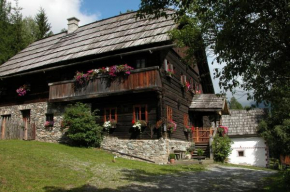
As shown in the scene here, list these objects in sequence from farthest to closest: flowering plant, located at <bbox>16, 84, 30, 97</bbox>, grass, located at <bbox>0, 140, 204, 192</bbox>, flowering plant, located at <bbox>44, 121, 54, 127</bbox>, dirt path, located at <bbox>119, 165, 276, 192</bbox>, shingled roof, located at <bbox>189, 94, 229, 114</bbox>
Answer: flowering plant, located at <bbox>16, 84, 30, 97</bbox>, flowering plant, located at <bbox>44, 121, 54, 127</bbox>, shingled roof, located at <bbox>189, 94, 229, 114</bbox>, dirt path, located at <bbox>119, 165, 276, 192</bbox>, grass, located at <bbox>0, 140, 204, 192</bbox>

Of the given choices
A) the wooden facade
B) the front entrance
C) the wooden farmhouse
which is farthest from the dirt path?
the front entrance

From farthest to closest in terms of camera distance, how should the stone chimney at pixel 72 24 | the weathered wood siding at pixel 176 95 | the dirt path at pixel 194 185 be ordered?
1. the stone chimney at pixel 72 24
2. the weathered wood siding at pixel 176 95
3. the dirt path at pixel 194 185

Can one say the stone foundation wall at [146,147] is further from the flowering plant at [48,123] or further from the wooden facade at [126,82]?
the flowering plant at [48,123]

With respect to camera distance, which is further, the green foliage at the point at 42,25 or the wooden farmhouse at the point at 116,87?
the green foliage at the point at 42,25

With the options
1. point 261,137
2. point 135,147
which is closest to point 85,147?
point 135,147

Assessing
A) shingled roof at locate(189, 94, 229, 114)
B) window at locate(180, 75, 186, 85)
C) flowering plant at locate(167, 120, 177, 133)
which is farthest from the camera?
window at locate(180, 75, 186, 85)

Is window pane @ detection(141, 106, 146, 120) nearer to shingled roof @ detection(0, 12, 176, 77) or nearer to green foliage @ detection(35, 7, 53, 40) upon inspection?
shingled roof @ detection(0, 12, 176, 77)

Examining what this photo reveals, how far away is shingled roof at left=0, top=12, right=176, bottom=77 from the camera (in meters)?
17.6

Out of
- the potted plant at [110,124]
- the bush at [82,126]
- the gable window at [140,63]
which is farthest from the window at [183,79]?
the bush at [82,126]

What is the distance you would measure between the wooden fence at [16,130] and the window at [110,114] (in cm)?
600

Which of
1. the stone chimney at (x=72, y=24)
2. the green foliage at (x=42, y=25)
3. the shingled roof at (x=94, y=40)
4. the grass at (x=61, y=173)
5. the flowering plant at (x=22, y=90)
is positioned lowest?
the grass at (x=61, y=173)

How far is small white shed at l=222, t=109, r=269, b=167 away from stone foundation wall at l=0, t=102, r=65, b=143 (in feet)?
46.9

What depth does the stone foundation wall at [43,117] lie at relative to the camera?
19625mm

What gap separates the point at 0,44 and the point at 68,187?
31.3 metres
